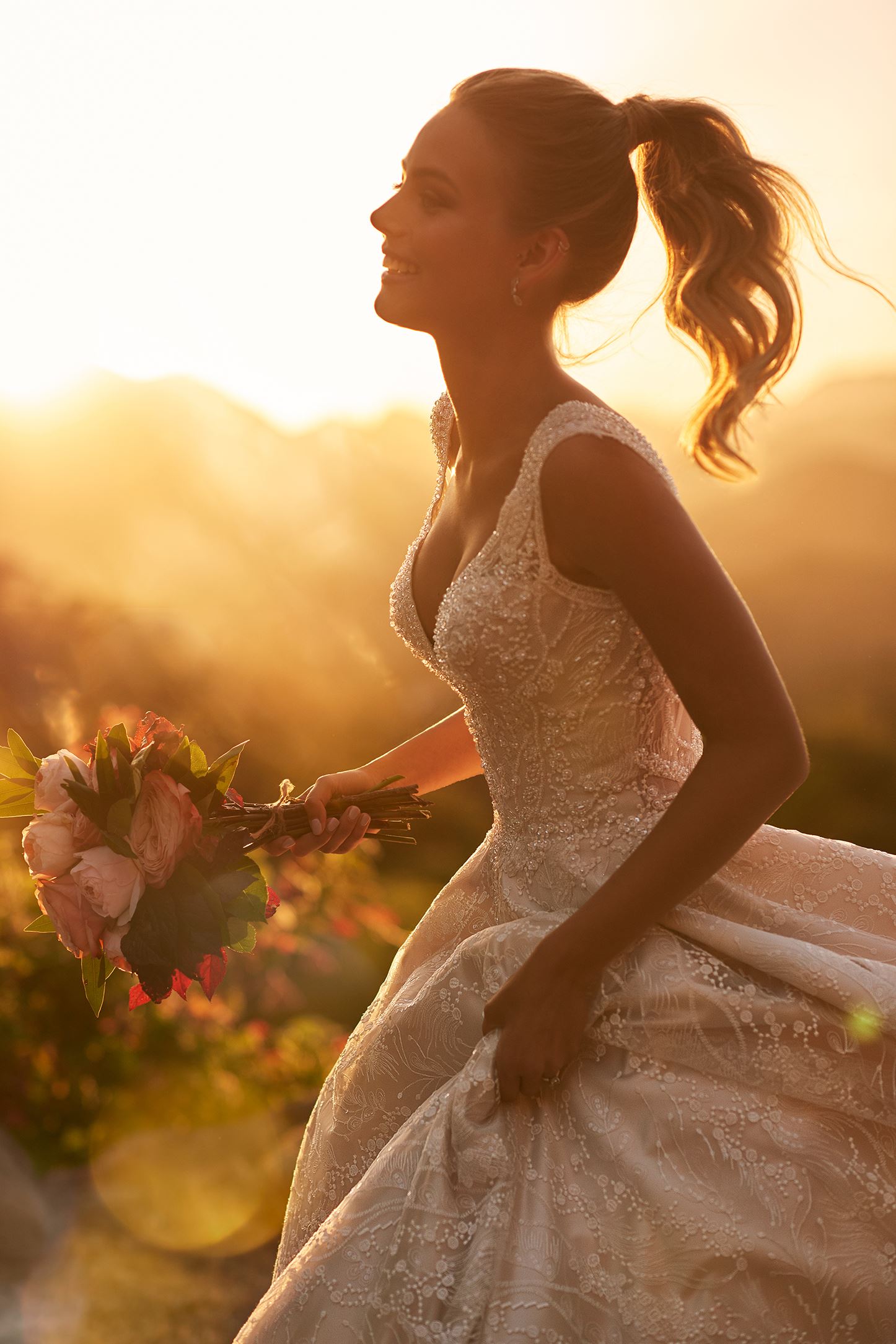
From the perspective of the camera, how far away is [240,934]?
213 centimetres

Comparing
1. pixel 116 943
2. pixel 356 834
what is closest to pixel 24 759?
pixel 116 943

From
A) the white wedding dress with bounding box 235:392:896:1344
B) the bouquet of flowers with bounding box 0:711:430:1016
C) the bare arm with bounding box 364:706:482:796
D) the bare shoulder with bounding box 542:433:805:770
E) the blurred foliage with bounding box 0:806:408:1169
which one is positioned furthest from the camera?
the blurred foliage with bounding box 0:806:408:1169

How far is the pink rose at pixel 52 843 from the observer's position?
2086 millimetres

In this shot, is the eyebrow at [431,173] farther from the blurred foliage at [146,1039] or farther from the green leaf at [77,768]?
the blurred foliage at [146,1039]

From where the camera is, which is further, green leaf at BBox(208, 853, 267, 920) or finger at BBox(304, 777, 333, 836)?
finger at BBox(304, 777, 333, 836)

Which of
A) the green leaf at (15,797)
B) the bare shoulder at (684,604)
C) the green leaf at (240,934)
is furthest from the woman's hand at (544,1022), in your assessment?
the green leaf at (15,797)

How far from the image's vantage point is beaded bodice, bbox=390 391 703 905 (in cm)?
194

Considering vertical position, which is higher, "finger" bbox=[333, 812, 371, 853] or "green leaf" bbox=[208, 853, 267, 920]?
"finger" bbox=[333, 812, 371, 853]

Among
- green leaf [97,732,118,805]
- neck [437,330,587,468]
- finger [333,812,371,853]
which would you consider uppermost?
neck [437,330,587,468]

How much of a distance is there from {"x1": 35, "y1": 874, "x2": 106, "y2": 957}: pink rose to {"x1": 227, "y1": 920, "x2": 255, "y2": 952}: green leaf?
8.5 inches

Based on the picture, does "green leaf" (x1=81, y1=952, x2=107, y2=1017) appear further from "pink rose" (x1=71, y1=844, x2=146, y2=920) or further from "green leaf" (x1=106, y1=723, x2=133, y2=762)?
"green leaf" (x1=106, y1=723, x2=133, y2=762)

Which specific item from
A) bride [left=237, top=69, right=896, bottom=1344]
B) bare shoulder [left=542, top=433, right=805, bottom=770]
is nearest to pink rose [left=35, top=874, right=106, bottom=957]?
bride [left=237, top=69, right=896, bottom=1344]

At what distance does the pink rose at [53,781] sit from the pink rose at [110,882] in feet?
0.39

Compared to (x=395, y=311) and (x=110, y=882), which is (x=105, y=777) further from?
(x=395, y=311)
